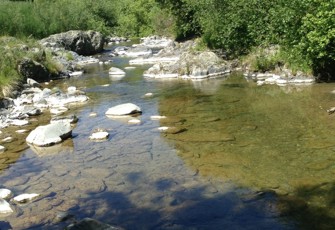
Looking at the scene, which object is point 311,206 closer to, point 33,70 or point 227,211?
point 227,211

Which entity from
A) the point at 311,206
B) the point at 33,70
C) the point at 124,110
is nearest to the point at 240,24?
the point at 33,70

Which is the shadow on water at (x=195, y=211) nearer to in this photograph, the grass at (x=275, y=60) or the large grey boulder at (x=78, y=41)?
the grass at (x=275, y=60)

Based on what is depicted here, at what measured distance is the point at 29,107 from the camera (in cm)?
1553

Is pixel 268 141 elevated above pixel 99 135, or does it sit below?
above

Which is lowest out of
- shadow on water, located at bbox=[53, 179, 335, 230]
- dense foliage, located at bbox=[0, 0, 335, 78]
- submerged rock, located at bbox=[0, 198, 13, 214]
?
submerged rock, located at bbox=[0, 198, 13, 214]

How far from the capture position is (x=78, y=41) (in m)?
36.3

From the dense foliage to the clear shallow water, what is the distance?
270 centimetres

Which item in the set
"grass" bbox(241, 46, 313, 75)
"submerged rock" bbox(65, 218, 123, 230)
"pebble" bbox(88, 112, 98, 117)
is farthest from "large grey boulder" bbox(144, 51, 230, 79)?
"submerged rock" bbox(65, 218, 123, 230)

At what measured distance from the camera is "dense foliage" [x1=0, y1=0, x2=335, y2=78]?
1551cm

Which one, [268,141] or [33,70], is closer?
[268,141]

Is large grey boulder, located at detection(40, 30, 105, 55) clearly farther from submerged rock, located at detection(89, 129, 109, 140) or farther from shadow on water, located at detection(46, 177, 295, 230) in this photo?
shadow on water, located at detection(46, 177, 295, 230)

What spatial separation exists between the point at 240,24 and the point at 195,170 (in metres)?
15.4

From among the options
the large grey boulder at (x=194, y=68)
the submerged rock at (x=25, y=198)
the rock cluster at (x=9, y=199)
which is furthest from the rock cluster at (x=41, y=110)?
the large grey boulder at (x=194, y=68)

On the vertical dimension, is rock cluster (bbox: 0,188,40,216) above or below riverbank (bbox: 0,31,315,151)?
above
